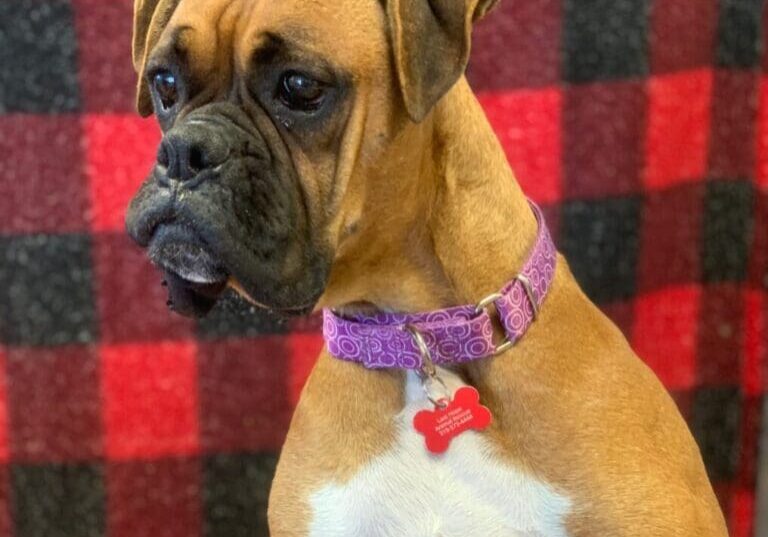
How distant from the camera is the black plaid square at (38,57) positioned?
166 cm

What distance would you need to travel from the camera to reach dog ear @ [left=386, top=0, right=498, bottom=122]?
3.59ft

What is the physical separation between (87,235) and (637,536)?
93 cm

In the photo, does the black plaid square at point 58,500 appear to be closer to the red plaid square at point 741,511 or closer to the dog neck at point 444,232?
the dog neck at point 444,232

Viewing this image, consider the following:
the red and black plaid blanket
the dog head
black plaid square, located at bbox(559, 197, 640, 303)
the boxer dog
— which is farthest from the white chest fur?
black plaid square, located at bbox(559, 197, 640, 303)

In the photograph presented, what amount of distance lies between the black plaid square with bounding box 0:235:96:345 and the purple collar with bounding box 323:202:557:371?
63 centimetres

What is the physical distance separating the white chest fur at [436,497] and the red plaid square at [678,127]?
715mm

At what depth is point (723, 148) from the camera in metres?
1.83

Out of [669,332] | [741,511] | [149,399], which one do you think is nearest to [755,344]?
[669,332]

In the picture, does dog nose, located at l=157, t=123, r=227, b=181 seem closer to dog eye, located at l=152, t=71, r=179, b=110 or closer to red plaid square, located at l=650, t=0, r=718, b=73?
dog eye, located at l=152, t=71, r=179, b=110

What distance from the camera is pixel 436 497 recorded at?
48.8 inches

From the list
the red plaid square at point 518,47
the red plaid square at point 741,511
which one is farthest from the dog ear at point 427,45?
the red plaid square at point 741,511

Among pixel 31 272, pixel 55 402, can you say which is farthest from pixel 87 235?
pixel 55 402

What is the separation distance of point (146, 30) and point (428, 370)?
1.57 feet

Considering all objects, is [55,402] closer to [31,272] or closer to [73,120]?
[31,272]
